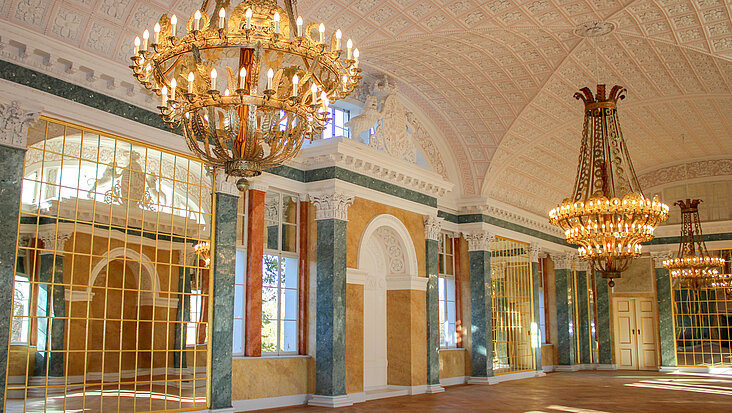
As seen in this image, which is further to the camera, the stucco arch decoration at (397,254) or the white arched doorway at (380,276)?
the stucco arch decoration at (397,254)

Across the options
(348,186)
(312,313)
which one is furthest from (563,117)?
(312,313)

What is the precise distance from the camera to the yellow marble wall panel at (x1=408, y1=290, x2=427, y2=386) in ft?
48.0

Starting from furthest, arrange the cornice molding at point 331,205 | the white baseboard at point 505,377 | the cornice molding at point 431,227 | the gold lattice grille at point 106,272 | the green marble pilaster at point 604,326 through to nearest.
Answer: the green marble pilaster at point 604,326 < the white baseboard at point 505,377 < the cornice molding at point 431,227 < the cornice molding at point 331,205 < the gold lattice grille at point 106,272

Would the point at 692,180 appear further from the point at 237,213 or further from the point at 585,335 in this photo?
the point at 237,213

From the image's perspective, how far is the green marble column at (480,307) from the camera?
1755 centimetres

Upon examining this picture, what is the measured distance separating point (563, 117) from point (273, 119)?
1293 cm

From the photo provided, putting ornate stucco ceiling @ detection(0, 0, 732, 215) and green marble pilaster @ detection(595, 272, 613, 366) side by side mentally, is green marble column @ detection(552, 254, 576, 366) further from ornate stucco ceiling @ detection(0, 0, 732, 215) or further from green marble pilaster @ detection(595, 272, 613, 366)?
ornate stucco ceiling @ detection(0, 0, 732, 215)

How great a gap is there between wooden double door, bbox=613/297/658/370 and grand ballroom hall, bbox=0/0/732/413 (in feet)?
9.48

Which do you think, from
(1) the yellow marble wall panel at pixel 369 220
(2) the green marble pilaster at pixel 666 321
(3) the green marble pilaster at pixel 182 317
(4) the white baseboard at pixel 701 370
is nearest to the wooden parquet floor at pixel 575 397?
(3) the green marble pilaster at pixel 182 317

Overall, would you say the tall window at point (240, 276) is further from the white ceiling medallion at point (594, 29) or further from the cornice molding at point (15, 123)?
the white ceiling medallion at point (594, 29)

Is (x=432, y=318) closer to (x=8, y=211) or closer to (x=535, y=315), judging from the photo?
(x=535, y=315)

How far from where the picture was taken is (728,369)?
2184cm

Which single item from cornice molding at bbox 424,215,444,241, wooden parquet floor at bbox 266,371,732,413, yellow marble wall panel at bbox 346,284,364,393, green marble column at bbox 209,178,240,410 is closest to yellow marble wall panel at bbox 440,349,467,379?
wooden parquet floor at bbox 266,371,732,413

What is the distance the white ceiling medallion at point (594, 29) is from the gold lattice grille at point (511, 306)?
7.95m
